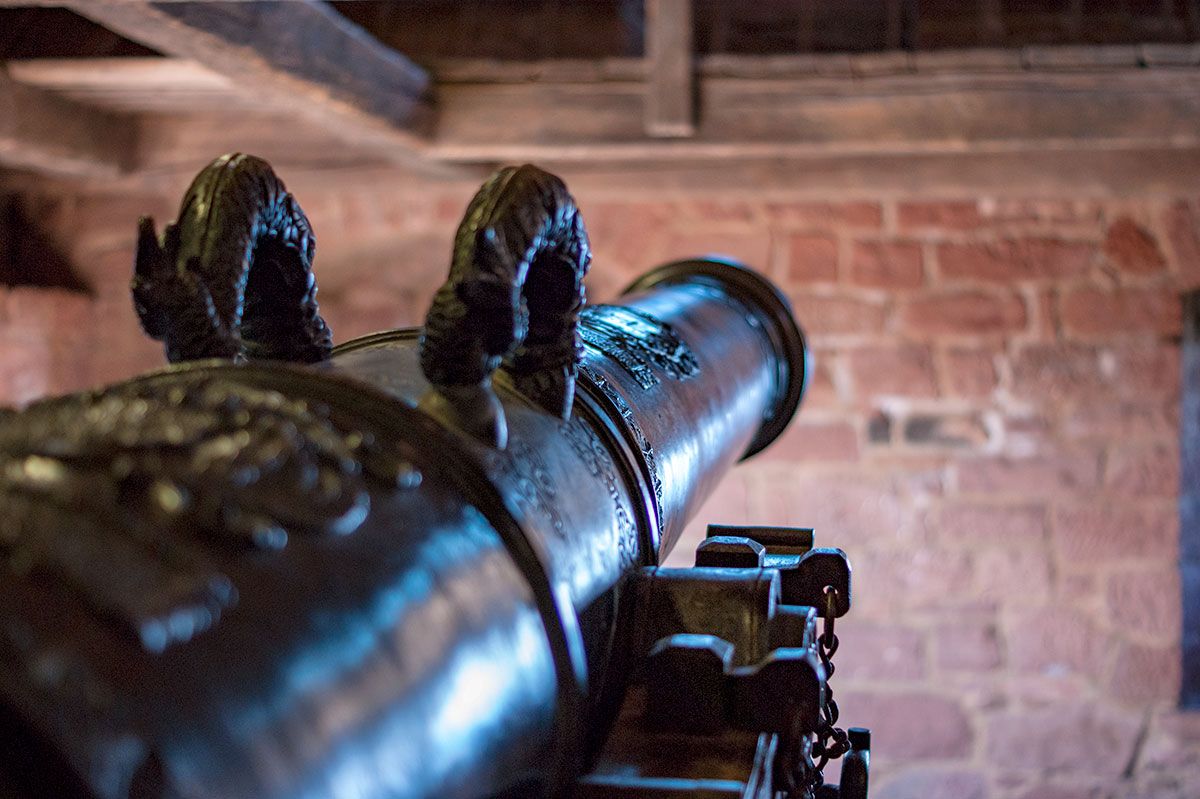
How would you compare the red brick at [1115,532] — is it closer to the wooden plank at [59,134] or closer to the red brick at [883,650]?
the red brick at [883,650]

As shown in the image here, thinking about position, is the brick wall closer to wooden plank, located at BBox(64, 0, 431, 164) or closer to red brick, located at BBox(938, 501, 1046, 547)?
red brick, located at BBox(938, 501, 1046, 547)

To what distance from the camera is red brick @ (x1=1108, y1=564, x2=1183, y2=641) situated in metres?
3.40

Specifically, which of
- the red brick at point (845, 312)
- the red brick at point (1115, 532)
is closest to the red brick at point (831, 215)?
the red brick at point (845, 312)

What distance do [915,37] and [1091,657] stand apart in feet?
6.34

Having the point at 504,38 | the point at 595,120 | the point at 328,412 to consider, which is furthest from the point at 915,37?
the point at 328,412

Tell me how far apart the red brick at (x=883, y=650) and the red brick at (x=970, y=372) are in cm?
66

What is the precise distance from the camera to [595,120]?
9.36 ft

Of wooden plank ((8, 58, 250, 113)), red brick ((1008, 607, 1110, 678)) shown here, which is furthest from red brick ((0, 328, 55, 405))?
red brick ((1008, 607, 1110, 678))

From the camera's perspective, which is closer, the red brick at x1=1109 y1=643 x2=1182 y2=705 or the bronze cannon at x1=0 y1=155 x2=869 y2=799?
the bronze cannon at x1=0 y1=155 x2=869 y2=799

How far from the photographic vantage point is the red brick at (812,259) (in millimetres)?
3418

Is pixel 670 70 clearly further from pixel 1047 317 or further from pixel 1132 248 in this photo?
pixel 1132 248

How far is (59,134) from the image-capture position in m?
2.88

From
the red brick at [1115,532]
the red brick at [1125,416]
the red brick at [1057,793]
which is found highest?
the red brick at [1125,416]

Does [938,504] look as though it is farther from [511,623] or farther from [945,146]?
[511,623]
